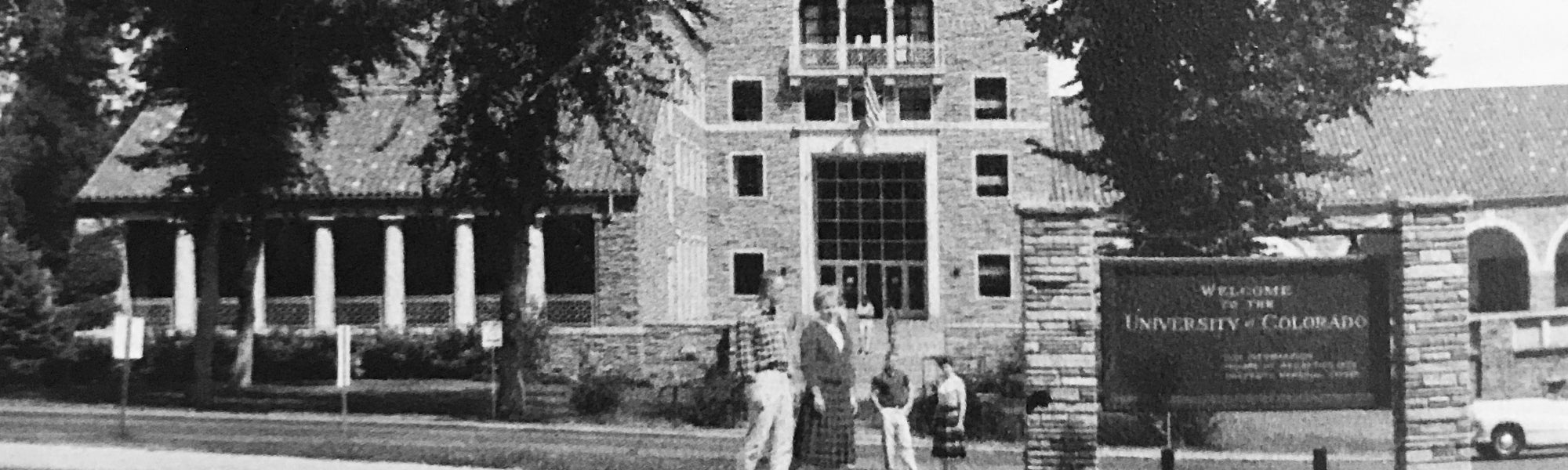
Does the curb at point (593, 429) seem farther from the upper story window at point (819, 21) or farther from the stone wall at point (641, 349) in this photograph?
the upper story window at point (819, 21)

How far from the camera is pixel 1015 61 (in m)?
49.3

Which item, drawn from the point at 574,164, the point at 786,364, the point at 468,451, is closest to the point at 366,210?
the point at 574,164

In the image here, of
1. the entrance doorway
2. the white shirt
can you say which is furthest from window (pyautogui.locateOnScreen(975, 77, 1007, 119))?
the white shirt

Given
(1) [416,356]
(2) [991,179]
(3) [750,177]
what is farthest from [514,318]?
(2) [991,179]

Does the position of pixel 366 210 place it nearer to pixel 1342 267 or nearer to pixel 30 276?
pixel 30 276

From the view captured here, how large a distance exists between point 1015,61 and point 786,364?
36.5 meters

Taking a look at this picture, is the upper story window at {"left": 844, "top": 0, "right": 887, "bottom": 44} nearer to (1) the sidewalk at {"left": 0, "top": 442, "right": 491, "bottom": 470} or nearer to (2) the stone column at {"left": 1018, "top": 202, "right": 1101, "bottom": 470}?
(1) the sidewalk at {"left": 0, "top": 442, "right": 491, "bottom": 470}

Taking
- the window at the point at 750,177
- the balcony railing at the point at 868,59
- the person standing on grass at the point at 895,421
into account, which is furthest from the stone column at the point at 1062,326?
the window at the point at 750,177

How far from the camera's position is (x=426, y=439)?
856 inches

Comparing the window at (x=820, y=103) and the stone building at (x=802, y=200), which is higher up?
the window at (x=820, y=103)

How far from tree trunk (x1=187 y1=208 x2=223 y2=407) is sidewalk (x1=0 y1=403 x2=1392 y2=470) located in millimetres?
1818

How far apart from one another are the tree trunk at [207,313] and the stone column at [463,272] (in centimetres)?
871

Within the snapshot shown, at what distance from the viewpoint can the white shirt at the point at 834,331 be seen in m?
14.4

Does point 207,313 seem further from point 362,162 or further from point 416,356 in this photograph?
point 362,162
